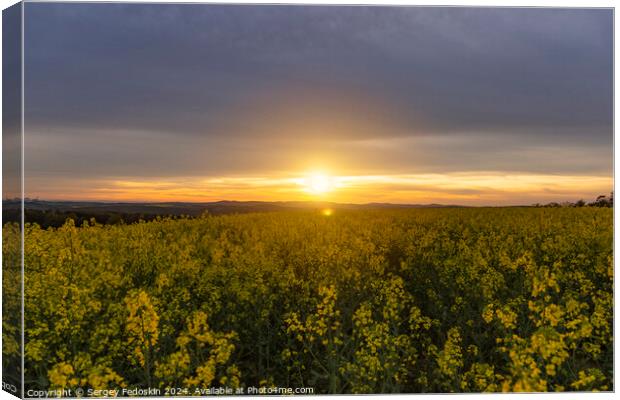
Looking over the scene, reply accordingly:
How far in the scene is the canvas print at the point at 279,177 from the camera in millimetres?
8000

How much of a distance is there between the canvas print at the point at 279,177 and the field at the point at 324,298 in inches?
1.6

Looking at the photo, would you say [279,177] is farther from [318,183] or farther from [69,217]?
[69,217]

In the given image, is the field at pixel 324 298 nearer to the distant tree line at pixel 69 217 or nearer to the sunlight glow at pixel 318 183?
the distant tree line at pixel 69 217

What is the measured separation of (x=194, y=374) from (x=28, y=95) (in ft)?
12.9

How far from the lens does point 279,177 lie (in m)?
8.48

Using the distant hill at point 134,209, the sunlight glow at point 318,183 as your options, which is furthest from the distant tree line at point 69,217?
the sunlight glow at point 318,183

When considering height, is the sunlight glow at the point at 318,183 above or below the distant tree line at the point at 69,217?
above

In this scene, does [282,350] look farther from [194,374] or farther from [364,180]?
[364,180]

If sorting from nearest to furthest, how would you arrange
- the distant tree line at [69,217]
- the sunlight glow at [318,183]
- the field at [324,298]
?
the field at [324,298] → the distant tree line at [69,217] → the sunlight glow at [318,183]

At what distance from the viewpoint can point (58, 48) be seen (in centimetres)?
810

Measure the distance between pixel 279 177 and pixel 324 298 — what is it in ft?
5.29

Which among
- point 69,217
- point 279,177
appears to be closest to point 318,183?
point 279,177

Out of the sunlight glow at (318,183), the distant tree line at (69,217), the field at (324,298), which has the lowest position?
the field at (324,298)

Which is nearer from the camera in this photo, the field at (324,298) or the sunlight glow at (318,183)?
the field at (324,298)
